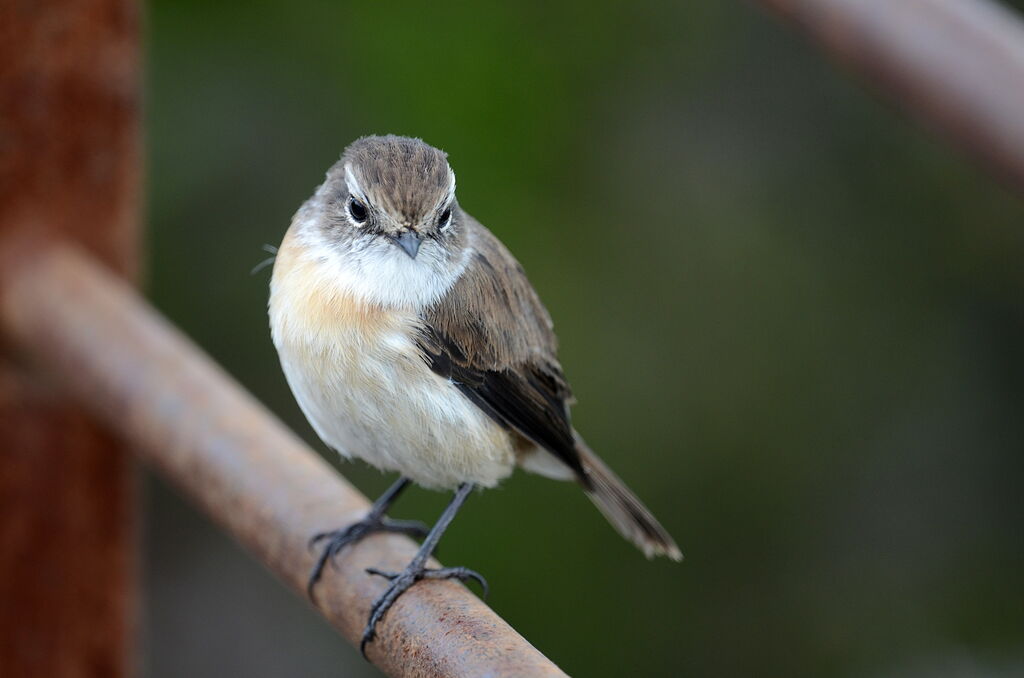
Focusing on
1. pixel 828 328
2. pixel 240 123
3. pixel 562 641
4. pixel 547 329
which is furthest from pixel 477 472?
pixel 828 328

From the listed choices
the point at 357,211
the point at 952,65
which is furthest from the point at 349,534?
the point at 952,65

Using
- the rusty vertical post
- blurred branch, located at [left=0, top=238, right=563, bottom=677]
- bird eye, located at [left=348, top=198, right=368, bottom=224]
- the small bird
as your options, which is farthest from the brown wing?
the rusty vertical post

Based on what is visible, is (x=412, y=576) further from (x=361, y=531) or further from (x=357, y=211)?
(x=357, y=211)

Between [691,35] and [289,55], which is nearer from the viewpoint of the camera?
[289,55]

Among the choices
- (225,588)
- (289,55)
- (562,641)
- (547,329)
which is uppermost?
(547,329)

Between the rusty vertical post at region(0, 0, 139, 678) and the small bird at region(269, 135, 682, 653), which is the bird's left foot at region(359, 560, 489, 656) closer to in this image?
the small bird at region(269, 135, 682, 653)

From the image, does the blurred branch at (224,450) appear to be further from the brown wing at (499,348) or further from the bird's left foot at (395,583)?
the brown wing at (499,348)

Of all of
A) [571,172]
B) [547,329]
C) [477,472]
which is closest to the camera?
[477,472]

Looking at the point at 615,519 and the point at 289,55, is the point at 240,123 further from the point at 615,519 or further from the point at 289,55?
the point at 615,519

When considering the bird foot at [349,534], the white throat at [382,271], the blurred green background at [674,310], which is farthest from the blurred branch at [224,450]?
the blurred green background at [674,310]
